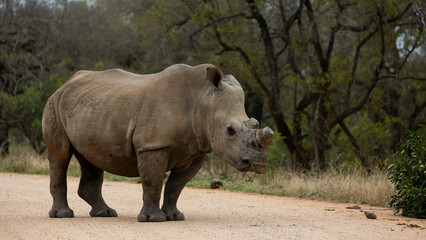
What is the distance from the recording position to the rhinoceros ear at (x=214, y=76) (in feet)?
25.3

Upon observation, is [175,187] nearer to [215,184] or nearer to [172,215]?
[172,215]

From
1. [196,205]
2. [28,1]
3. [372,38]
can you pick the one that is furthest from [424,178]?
[28,1]

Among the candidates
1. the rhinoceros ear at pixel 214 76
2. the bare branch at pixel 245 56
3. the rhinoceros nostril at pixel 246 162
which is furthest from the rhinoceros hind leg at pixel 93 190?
the bare branch at pixel 245 56

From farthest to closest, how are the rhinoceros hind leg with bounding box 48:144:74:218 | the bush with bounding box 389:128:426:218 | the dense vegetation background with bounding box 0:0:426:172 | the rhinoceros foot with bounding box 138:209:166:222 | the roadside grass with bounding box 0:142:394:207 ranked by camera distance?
the dense vegetation background with bounding box 0:0:426:172, the roadside grass with bounding box 0:142:394:207, the bush with bounding box 389:128:426:218, the rhinoceros hind leg with bounding box 48:144:74:218, the rhinoceros foot with bounding box 138:209:166:222

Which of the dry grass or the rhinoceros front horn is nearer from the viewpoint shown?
the rhinoceros front horn

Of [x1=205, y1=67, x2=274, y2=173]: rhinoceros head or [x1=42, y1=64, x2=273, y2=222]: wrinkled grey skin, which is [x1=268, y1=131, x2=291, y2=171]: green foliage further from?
[x1=205, y1=67, x2=274, y2=173]: rhinoceros head

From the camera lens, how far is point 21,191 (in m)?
12.2

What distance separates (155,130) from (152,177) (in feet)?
1.88

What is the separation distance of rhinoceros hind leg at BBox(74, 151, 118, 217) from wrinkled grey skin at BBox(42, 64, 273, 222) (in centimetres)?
3

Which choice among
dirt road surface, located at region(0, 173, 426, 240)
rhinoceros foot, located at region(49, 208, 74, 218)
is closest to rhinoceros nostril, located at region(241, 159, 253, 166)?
dirt road surface, located at region(0, 173, 426, 240)

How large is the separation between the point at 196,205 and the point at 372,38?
36.8 ft

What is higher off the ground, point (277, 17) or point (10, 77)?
point (277, 17)

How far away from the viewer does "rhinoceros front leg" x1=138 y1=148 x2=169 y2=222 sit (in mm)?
7539

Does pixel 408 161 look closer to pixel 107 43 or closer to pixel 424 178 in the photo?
pixel 424 178
